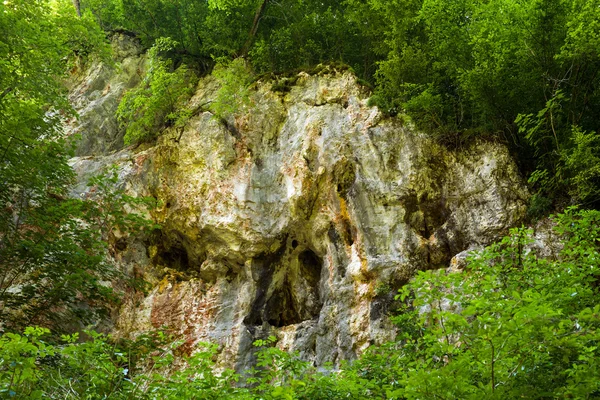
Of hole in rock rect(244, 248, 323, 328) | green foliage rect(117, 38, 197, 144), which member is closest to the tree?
hole in rock rect(244, 248, 323, 328)

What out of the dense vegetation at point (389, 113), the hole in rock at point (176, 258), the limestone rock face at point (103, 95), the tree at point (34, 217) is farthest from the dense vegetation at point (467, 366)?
the limestone rock face at point (103, 95)

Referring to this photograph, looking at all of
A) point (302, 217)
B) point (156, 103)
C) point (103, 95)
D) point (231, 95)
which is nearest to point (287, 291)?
point (302, 217)

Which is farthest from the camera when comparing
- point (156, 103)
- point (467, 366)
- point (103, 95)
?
point (103, 95)

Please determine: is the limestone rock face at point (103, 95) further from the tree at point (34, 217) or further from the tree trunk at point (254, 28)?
the tree at point (34, 217)

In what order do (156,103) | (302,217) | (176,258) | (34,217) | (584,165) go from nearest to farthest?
(34,217) < (584,165) < (302,217) < (176,258) < (156,103)

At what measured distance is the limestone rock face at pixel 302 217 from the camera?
10.8 meters

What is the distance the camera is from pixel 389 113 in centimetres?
1286

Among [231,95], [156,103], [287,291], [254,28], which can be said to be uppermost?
[254,28]

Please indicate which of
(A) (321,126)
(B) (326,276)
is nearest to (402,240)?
(B) (326,276)

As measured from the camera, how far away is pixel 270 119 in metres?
14.2

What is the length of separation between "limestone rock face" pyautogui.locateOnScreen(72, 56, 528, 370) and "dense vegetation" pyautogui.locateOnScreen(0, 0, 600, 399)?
745 mm

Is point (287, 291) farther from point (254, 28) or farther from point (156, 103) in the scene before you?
point (254, 28)

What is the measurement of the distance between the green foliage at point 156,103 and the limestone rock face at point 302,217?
0.82 meters

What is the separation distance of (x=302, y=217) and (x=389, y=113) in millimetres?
3692
